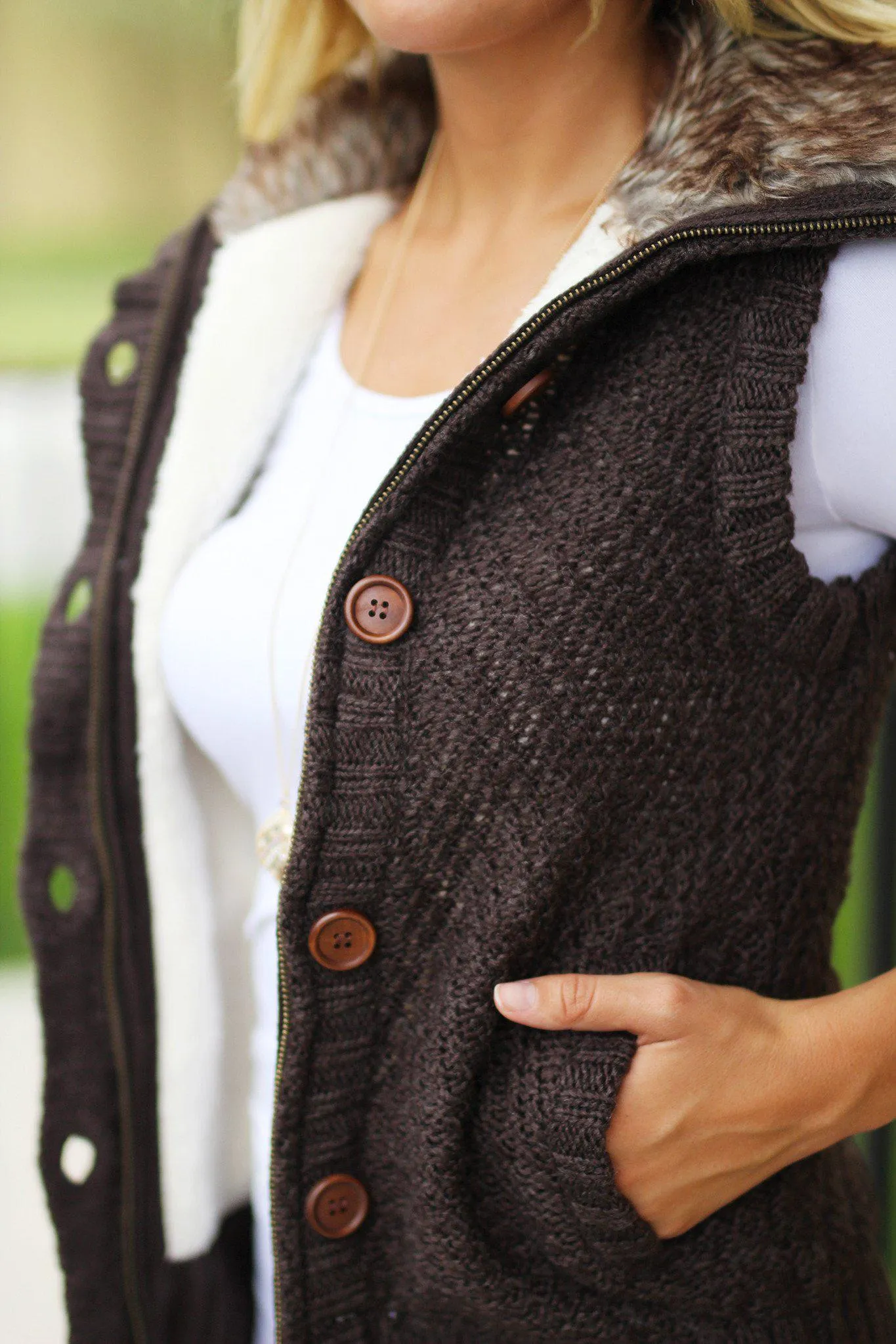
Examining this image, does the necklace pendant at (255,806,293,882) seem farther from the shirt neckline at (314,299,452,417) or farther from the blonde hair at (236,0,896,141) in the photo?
the blonde hair at (236,0,896,141)

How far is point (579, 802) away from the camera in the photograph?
1.97 ft

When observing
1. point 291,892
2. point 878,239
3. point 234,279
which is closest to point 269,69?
point 234,279

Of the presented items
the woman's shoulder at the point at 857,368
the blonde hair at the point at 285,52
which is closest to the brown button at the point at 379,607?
the woman's shoulder at the point at 857,368

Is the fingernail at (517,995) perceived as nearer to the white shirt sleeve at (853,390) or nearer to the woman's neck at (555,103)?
the white shirt sleeve at (853,390)

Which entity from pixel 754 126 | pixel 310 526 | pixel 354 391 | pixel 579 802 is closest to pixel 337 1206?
pixel 579 802

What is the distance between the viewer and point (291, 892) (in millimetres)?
622

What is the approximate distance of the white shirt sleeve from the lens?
22.0 inches

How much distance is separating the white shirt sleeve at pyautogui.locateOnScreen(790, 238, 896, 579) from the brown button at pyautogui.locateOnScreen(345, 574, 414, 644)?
8.4 inches

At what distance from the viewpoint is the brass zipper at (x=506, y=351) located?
0.56 meters

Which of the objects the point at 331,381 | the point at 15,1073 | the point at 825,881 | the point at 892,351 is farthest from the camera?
the point at 15,1073

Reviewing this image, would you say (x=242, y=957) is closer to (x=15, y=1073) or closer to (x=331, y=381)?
(x=331, y=381)

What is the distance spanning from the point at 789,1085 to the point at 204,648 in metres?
0.44

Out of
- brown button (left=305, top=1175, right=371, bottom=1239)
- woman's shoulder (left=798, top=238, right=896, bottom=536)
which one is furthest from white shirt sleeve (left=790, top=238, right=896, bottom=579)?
brown button (left=305, top=1175, right=371, bottom=1239)

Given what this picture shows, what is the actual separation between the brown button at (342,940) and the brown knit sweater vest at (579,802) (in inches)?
0.4
